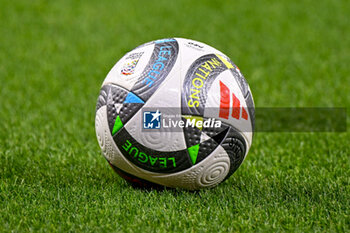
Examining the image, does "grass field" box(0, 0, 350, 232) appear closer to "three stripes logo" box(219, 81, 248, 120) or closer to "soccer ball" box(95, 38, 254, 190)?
"soccer ball" box(95, 38, 254, 190)

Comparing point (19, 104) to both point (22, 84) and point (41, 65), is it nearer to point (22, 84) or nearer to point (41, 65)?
point (22, 84)

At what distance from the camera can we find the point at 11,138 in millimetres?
5625

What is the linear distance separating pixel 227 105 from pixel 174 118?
44 centimetres

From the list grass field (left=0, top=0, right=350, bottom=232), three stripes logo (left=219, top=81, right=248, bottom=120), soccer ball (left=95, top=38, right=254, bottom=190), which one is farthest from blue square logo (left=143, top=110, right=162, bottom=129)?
grass field (left=0, top=0, right=350, bottom=232)

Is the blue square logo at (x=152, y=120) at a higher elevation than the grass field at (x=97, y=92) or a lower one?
higher

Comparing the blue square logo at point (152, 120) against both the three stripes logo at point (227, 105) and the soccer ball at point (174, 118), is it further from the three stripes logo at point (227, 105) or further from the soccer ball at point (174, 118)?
the three stripes logo at point (227, 105)

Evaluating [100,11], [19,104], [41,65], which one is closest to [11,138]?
[19,104]

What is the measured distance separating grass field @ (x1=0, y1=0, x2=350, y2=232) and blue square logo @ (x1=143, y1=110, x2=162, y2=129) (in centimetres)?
58

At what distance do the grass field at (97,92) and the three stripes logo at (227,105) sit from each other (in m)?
0.65

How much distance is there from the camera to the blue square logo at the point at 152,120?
3.76 meters

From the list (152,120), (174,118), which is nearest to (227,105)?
(174,118)

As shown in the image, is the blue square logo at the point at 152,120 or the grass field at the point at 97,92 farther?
the blue square logo at the point at 152,120

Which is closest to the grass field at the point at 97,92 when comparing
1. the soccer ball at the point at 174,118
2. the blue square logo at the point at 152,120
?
the soccer ball at the point at 174,118

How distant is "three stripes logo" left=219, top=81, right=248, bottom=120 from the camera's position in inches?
151
